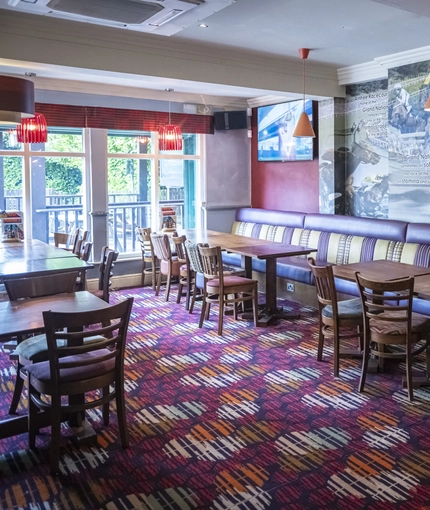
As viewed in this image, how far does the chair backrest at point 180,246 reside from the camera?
21.7 feet

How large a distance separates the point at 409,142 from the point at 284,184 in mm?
2305

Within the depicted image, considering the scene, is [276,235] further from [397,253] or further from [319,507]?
[319,507]

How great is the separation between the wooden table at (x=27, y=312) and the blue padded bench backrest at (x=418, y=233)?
384 centimetres

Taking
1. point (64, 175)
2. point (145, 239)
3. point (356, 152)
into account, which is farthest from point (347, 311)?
point (64, 175)

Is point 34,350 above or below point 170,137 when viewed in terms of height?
below

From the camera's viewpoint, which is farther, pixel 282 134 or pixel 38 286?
pixel 282 134

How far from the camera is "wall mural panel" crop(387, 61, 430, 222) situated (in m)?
6.07

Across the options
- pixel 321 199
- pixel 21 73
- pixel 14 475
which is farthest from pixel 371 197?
pixel 14 475

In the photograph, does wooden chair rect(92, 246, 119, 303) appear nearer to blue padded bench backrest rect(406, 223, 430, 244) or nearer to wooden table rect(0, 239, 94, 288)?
wooden table rect(0, 239, 94, 288)

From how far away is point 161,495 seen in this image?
2725mm

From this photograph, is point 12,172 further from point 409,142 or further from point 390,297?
point 390,297

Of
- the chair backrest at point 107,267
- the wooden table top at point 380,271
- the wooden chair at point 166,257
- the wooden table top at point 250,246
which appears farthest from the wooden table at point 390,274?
the wooden chair at point 166,257

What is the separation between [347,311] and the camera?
4.35 metres

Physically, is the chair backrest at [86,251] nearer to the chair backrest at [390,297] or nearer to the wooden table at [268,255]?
the wooden table at [268,255]
